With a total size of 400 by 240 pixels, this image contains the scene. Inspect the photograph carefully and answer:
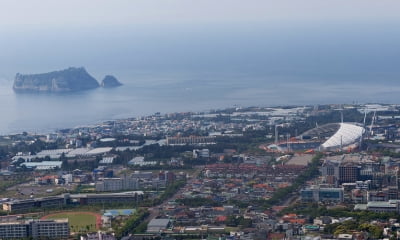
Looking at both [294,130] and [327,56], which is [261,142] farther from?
[327,56]

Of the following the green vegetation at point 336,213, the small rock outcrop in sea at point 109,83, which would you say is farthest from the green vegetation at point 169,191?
the small rock outcrop in sea at point 109,83

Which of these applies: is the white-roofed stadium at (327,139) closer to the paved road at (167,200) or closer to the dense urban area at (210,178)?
the dense urban area at (210,178)

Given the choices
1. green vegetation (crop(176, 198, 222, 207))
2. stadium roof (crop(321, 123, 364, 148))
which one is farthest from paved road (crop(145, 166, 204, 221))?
stadium roof (crop(321, 123, 364, 148))

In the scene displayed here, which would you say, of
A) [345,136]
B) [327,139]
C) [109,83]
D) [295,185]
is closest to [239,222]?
[295,185]

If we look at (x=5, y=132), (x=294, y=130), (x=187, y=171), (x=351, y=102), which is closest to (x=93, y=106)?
(x=5, y=132)

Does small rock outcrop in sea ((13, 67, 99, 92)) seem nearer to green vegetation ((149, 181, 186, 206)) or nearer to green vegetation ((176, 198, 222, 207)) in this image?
green vegetation ((149, 181, 186, 206))

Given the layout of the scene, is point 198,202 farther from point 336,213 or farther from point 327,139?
point 327,139
